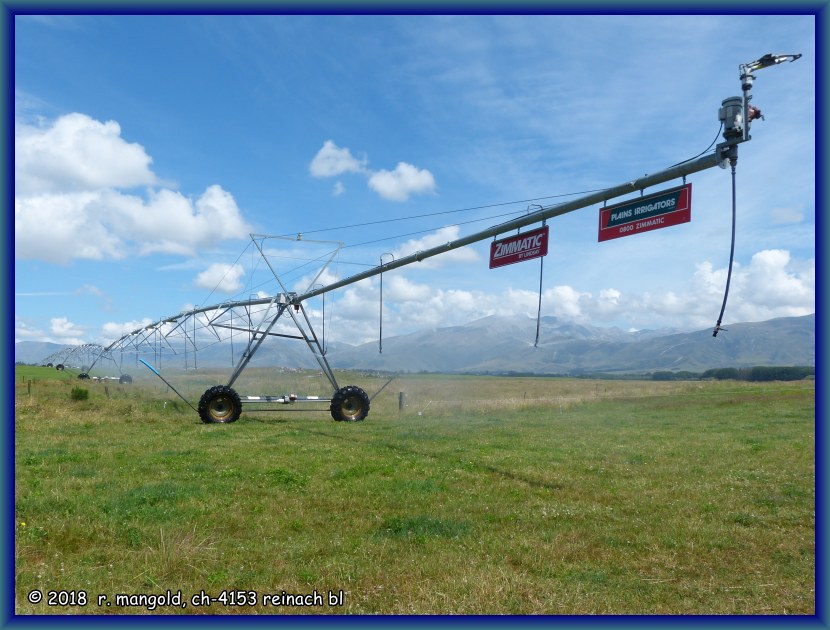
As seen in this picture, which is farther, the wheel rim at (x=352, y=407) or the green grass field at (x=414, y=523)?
the wheel rim at (x=352, y=407)

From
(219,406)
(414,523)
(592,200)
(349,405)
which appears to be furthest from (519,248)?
(219,406)

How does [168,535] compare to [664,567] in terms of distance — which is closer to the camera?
[664,567]

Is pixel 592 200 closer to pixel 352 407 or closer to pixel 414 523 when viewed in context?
pixel 414 523

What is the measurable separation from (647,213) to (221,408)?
1838 cm

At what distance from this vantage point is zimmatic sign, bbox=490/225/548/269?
1259 centimetres

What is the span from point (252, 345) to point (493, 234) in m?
14.8

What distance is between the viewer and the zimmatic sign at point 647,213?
10086 millimetres

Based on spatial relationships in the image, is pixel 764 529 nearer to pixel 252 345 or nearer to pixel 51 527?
pixel 51 527

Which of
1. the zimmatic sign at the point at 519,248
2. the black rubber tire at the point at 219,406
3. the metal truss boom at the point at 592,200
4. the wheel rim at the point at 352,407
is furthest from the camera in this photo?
the wheel rim at the point at 352,407

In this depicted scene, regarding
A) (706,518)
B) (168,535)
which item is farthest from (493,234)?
(168,535)

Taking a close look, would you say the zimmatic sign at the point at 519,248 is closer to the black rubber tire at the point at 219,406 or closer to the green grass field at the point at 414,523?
the green grass field at the point at 414,523

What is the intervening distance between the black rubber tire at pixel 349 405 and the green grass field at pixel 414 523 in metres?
5.04

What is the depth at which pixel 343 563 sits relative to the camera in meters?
7.59

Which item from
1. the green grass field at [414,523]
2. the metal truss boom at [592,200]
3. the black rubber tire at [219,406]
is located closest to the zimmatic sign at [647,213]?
the metal truss boom at [592,200]
